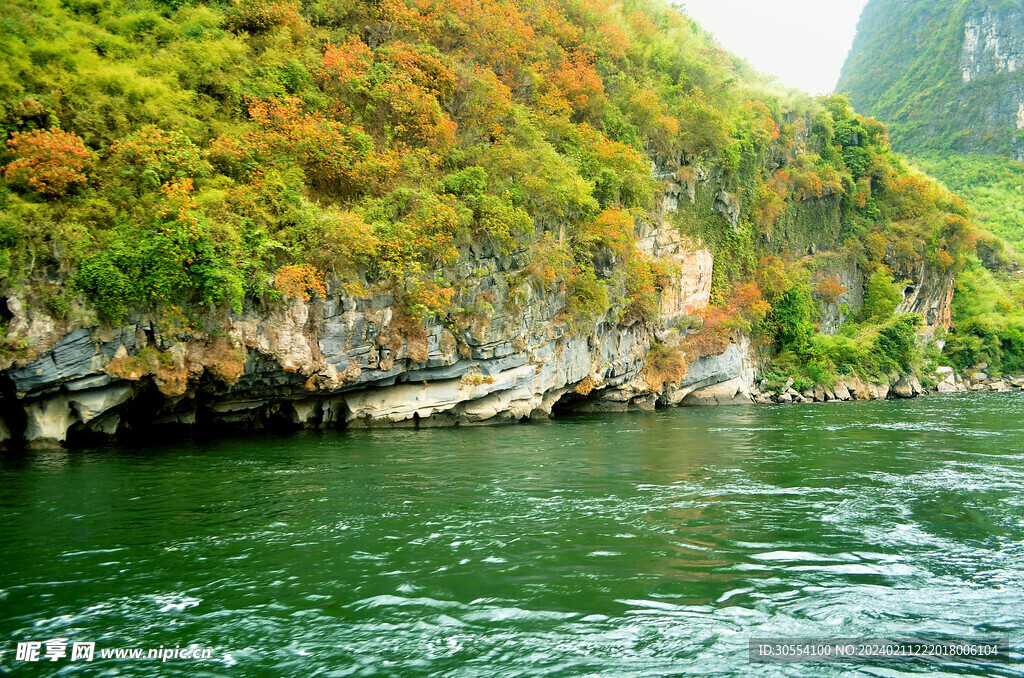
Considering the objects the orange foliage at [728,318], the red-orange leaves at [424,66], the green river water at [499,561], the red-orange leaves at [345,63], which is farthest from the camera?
the orange foliage at [728,318]

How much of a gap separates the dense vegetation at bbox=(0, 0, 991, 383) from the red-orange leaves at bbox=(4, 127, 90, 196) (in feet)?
0.16

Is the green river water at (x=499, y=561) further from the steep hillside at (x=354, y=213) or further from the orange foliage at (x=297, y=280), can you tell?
the orange foliage at (x=297, y=280)

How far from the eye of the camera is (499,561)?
242 inches

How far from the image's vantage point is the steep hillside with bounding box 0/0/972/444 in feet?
41.4

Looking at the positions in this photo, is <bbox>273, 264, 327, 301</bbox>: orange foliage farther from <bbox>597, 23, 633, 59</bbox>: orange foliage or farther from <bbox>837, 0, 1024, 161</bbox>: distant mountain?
<bbox>837, 0, 1024, 161</bbox>: distant mountain

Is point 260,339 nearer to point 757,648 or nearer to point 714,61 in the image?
point 757,648

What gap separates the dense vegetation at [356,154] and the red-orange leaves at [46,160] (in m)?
0.05

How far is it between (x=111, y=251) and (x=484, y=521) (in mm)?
10155

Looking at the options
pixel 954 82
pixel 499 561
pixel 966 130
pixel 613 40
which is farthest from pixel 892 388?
pixel 954 82

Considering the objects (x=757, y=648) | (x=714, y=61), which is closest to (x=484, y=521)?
(x=757, y=648)

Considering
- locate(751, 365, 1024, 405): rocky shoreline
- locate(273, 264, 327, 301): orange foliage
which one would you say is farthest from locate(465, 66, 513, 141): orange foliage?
locate(751, 365, 1024, 405): rocky shoreline

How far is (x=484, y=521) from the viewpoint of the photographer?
299 inches

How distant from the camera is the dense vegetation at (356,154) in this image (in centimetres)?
1265

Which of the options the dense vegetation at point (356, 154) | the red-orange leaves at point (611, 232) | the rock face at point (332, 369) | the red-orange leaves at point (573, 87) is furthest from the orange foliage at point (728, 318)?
the red-orange leaves at point (573, 87)
